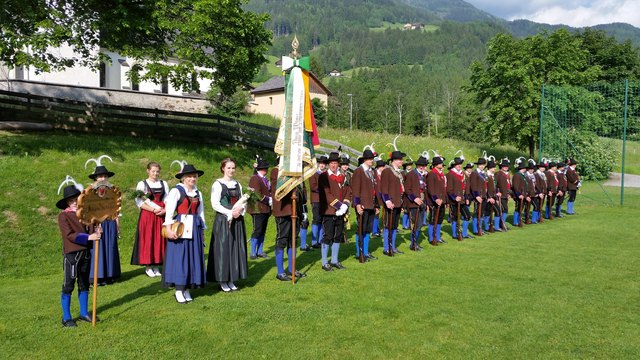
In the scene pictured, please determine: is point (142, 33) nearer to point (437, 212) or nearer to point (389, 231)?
point (389, 231)

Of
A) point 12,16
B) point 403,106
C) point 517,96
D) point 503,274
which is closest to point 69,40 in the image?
point 12,16

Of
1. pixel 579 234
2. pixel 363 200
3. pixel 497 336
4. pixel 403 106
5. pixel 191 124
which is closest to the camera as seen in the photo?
pixel 497 336

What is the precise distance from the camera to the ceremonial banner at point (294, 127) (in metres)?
8.38

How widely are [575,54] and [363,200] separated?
1366 inches

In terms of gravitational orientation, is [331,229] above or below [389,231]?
above

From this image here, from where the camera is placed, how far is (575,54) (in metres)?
37.0

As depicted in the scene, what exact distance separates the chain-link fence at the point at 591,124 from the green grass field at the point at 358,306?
1270 centimetres

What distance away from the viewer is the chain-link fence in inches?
928

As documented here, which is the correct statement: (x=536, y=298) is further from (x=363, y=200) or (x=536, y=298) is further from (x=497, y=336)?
(x=363, y=200)

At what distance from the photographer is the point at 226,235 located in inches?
302

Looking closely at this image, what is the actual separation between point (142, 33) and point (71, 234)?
13.5 m

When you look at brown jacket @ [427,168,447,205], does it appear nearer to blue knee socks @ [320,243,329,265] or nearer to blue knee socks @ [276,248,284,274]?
blue knee socks @ [320,243,329,265]

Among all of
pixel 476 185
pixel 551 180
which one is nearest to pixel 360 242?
pixel 476 185

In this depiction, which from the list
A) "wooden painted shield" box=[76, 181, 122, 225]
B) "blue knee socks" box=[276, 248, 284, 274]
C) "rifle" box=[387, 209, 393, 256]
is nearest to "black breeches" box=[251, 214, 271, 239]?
"blue knee socks" box=[276, 248, 284, 274]
